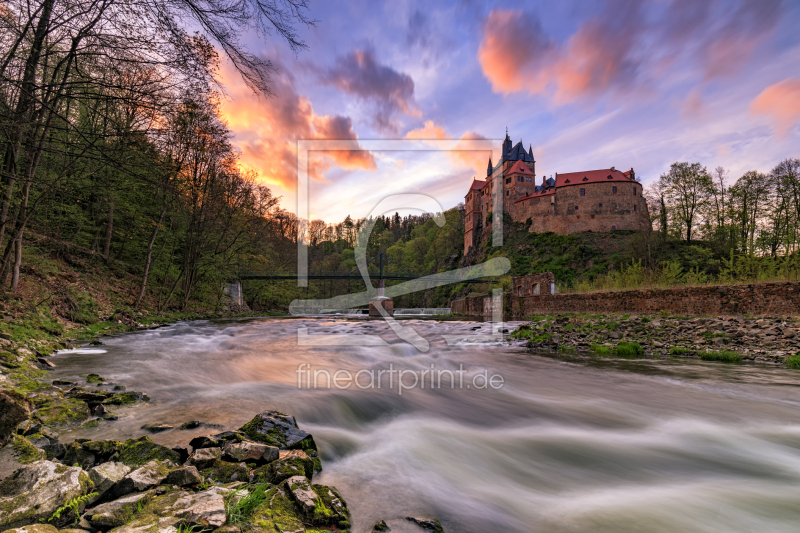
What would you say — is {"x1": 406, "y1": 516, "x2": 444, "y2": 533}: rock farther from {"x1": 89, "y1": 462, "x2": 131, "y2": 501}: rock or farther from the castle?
the castle

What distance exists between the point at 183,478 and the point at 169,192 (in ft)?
18.6

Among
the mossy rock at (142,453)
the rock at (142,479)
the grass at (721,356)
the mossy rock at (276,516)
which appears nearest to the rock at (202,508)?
the mossy rock at (276,516)

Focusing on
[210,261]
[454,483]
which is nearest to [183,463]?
[454,483]

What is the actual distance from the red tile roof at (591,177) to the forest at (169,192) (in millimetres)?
12321

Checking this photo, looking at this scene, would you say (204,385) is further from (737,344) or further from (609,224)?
(609,224)

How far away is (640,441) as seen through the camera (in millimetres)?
4410

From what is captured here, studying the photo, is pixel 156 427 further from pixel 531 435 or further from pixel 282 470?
pixel 531 435

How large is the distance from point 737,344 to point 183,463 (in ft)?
42.4

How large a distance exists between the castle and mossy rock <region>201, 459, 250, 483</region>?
70.1 metres

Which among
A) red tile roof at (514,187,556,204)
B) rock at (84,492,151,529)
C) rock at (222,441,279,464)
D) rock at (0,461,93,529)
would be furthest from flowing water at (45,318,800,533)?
red tile roof at (514,187,556,204)

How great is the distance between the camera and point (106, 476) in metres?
2.08

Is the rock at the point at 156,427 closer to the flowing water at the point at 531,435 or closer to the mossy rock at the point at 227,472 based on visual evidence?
the flowing water at the point at 531,435

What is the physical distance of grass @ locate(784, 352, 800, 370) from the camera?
7832 mm

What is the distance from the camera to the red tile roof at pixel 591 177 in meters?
68.0
